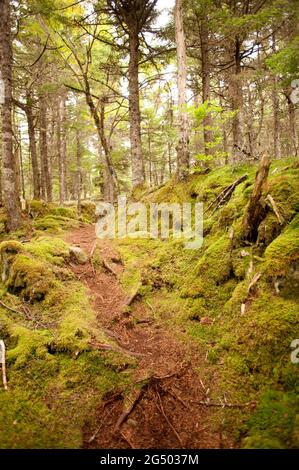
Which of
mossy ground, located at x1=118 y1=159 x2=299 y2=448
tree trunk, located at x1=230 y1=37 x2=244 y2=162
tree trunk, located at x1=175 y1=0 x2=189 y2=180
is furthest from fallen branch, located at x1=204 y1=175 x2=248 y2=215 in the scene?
tree trunk, located at x1=230 y1=37 x2=244 y2=162

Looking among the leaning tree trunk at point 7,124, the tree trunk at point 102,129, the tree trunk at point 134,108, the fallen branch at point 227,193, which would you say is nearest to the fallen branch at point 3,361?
the fallen branch at point 227,193

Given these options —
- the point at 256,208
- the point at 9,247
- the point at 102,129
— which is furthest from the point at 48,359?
the point at 102,129

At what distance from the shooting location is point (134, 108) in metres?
12.1

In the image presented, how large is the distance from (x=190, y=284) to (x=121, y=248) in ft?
10.3

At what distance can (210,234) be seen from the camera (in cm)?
693

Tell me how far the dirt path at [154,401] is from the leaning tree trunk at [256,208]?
2.40m

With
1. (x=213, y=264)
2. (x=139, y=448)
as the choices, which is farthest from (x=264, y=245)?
(x=139, y=448)

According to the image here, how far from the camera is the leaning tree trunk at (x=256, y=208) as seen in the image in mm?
5250

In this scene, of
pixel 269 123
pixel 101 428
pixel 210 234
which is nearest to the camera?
pixel 101 428

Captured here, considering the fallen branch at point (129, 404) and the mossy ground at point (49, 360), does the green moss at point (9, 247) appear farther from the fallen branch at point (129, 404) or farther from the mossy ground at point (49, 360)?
the fallen branch at point (129, 404)

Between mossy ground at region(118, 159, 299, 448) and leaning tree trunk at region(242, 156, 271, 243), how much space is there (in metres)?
0.16

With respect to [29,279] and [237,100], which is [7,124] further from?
[237,100]

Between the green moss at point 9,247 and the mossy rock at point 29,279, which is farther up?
the green moss at point 9,247

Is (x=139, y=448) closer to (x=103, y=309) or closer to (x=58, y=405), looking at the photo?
(x=58, y=405)
